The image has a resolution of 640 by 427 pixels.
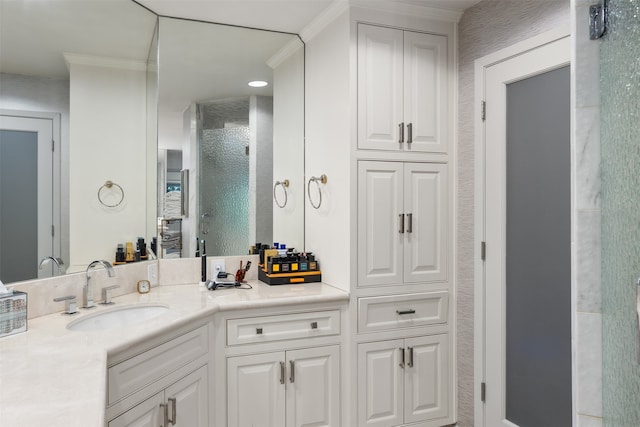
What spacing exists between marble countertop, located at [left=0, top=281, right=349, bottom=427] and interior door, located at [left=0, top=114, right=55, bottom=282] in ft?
0.84

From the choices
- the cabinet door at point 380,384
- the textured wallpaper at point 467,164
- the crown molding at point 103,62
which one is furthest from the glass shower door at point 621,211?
the crown molding at point 103,62

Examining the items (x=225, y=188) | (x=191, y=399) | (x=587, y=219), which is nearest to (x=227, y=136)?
(x=225, y=188)

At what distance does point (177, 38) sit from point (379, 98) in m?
1.25

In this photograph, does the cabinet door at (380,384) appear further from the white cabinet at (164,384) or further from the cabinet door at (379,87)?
the cabinet door at (379,87)

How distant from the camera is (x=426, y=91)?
2.59 m

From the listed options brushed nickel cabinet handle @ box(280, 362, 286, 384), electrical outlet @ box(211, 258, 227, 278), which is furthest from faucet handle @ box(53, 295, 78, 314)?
brushed nickel cabinet handle @ box(280, 362, 286, 384)

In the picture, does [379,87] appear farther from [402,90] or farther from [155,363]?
[155,363]

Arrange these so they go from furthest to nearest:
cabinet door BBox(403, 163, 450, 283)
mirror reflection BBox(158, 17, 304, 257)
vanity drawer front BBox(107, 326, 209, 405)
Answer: mirror reflection BBox(158, 17, 304, 257) → cabinet door BBox(403, 163, 450, 283) → vanity drawer front BBox(107, 326, 209, 405)

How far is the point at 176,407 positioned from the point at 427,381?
1.40 m

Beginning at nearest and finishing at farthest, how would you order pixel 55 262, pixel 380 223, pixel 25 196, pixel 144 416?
pixel 144 416, pixel 25 196, pixel 55 262, pixel 380 223

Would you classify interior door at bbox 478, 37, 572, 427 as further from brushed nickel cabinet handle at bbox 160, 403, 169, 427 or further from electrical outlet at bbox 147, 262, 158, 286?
electrical outlet at bbox 147, 262, 158, 286

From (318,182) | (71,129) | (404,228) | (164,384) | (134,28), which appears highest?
(134,28)

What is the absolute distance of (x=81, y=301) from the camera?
83.5 inches

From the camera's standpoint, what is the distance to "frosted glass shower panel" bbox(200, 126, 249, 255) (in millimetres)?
2807
